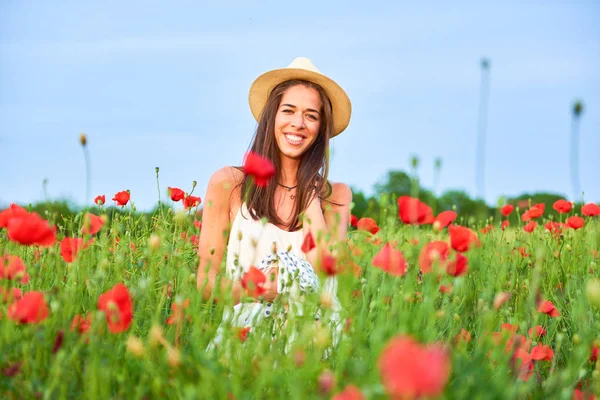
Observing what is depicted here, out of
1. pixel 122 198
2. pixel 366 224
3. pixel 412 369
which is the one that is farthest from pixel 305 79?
pixel 412 369

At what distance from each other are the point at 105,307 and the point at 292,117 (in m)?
2.06

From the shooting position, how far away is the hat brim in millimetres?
3812

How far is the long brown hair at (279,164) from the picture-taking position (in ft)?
11.9

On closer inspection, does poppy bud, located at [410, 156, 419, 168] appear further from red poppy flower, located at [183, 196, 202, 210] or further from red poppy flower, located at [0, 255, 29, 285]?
red poppy flower, located at [183, 196, 202, 210]

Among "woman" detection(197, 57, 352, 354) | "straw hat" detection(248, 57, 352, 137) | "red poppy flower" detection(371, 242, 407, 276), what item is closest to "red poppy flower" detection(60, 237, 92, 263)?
"woman" detection(197, 57, 352, 354)

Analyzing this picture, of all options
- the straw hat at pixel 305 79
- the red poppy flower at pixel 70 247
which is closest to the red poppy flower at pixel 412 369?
the red poppy flower at pixel 70 247

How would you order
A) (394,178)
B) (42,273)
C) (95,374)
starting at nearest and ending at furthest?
(95,374), (42,273), (394,178)

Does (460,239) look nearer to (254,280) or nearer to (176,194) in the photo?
(254,280)

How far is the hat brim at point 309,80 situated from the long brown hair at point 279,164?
0.05 m

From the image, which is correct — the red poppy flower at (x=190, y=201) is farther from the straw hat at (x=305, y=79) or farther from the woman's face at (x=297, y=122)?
the straw hat at (x=305, y=79)

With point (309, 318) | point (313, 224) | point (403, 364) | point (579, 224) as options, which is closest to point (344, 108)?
point (313, 224)

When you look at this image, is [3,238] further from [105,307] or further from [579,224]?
[579,224]

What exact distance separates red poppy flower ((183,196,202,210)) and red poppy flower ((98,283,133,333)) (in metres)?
1.79

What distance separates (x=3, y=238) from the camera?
3801 mm
